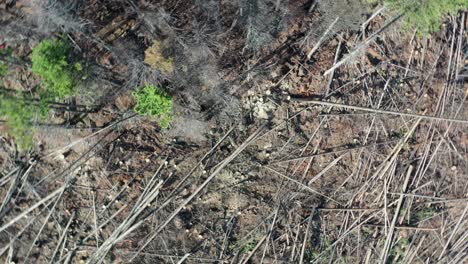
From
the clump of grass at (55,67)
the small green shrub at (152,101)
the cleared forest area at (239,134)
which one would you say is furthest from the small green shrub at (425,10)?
the clump of grass at (55,67)

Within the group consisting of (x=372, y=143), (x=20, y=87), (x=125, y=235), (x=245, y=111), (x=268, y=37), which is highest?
(x=268, y=37)

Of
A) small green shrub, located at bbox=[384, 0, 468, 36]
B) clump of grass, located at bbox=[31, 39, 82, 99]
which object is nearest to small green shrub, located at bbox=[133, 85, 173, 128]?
clump of grass, located at bbox=[31, 39, 82, 99]

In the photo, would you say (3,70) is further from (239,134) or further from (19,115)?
(239,134)

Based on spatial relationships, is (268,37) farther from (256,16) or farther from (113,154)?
(113,154)

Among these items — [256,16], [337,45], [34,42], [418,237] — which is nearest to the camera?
[34,42]

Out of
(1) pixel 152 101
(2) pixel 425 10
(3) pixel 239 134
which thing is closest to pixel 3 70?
(1) pixel 152 101

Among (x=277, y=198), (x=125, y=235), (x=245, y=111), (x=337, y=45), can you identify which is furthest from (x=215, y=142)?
(x=337, y=45)
